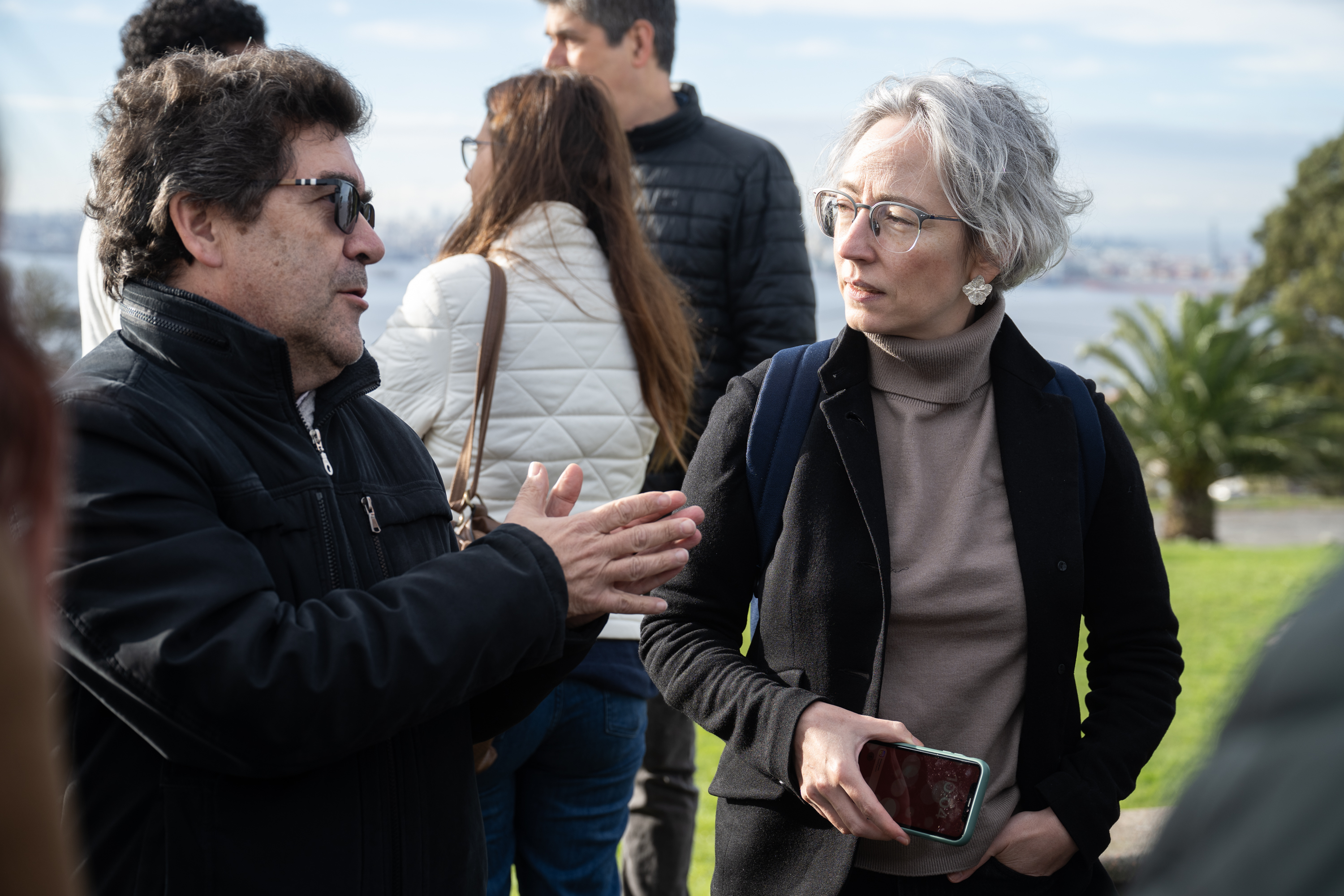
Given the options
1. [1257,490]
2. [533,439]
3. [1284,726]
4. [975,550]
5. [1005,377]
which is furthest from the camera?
[1257,490]

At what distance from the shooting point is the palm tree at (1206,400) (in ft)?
61.6

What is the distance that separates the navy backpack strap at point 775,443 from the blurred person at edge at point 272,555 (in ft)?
0.93

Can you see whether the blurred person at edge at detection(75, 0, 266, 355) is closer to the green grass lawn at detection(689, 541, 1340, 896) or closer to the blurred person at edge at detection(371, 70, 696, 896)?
the blurred person at edge at detection(371, 70, 696, 896)

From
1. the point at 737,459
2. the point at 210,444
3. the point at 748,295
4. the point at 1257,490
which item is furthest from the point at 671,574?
the point at 1257,490

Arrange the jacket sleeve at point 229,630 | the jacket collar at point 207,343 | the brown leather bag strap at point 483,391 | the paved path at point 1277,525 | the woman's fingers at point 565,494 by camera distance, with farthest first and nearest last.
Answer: the paved path at point 1277,525 → the brown leather bag strap at point 483,391 → the woman's fingers at point 565,494 → the jacket collar at point 207,343 → the jacket sleeve at point 229,630

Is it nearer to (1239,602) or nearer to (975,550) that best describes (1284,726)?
(975,550)

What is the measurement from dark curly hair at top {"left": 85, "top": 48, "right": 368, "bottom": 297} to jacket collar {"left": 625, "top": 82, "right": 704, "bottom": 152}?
202cm

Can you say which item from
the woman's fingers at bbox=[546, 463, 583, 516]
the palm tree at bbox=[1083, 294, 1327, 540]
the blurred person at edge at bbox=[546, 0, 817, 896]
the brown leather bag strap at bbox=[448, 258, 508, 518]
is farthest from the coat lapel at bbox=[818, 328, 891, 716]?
the palm tree at bbox=[1083, 294, 1327, 540]

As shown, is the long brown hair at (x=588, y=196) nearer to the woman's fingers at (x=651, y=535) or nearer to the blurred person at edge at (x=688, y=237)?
the blurred person at edge at (x=688, y=237)

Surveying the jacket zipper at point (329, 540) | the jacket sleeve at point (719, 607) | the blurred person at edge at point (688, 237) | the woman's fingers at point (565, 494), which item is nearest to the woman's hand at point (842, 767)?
the jacket sleeve at point (719, 607)

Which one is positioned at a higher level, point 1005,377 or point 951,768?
point 1005,377

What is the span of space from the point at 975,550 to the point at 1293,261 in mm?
38744

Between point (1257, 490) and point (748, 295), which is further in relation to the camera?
point (1257, 490)

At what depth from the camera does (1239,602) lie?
1131 cm
